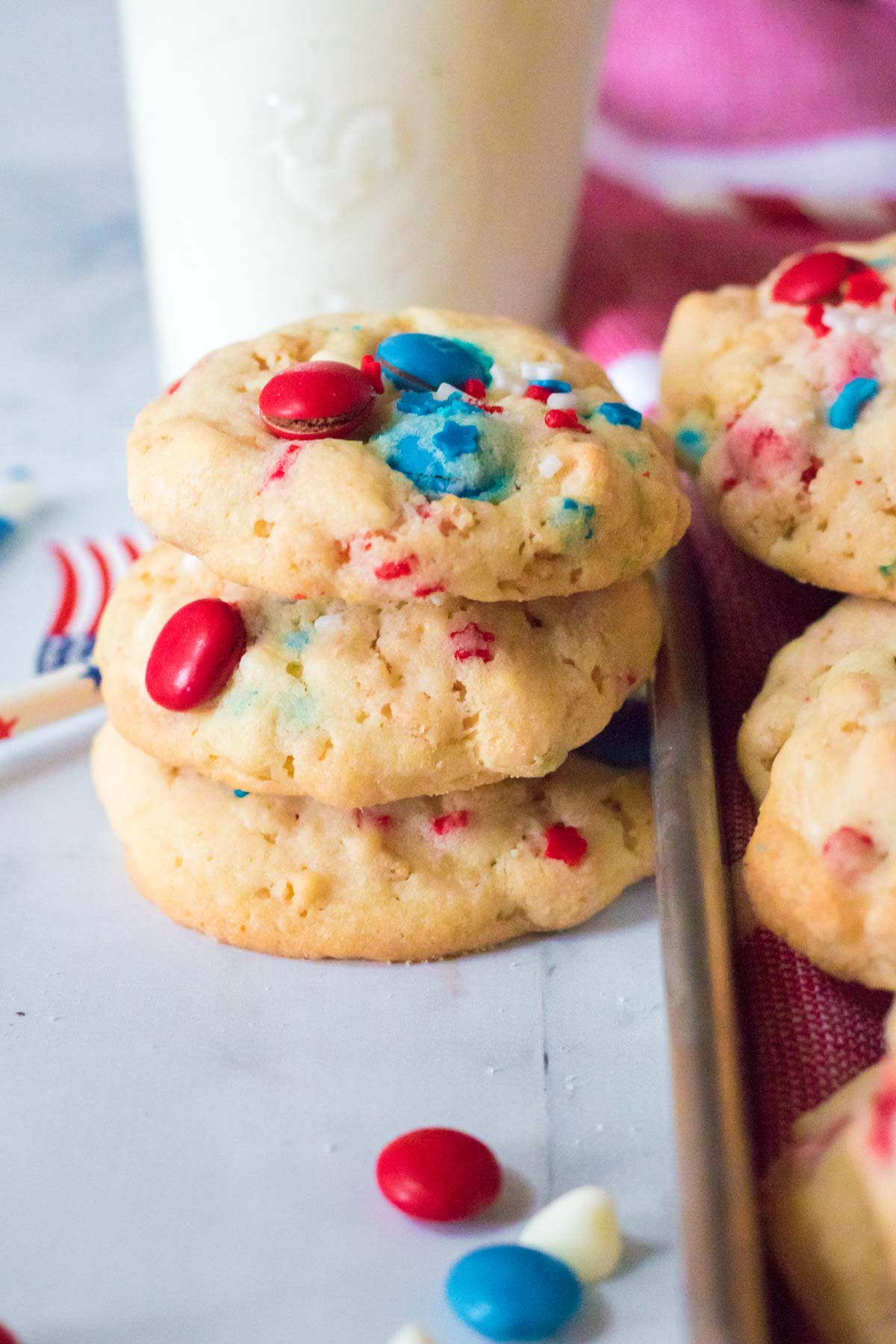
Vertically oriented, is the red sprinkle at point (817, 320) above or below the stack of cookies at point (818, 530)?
above

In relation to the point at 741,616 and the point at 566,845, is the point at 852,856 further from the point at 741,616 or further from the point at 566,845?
the point at 741,616

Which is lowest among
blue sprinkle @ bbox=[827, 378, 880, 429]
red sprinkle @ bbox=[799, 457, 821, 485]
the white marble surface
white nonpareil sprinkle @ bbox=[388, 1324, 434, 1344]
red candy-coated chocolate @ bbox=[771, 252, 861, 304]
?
the white marble surface

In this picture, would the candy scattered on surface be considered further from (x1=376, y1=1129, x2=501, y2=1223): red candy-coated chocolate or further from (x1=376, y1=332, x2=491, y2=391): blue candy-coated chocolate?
(x1=376, y1=332, x2=491, y2=391): blue candy-coated chocolate

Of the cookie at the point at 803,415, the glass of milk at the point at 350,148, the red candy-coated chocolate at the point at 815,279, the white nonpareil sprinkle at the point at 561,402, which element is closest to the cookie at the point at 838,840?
the cookie at the point at 803,415

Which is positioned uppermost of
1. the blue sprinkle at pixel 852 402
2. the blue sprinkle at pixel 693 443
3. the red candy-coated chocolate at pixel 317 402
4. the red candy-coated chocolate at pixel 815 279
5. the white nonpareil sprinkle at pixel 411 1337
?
the red candy-coated chocolate at pixel 317 402

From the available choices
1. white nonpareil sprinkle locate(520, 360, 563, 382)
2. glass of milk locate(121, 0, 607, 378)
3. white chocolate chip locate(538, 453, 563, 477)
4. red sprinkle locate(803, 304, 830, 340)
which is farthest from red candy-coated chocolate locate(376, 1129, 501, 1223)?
glass of milk locate(121, 0, 607, 378)

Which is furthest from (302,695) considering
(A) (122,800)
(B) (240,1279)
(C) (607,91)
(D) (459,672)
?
(C) (607,91)

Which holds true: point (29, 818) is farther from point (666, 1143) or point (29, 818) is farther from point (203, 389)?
point (666, 1143)

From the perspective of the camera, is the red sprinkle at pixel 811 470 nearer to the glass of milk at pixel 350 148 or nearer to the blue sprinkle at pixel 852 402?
the blue sprinkle at pixel 852 402
